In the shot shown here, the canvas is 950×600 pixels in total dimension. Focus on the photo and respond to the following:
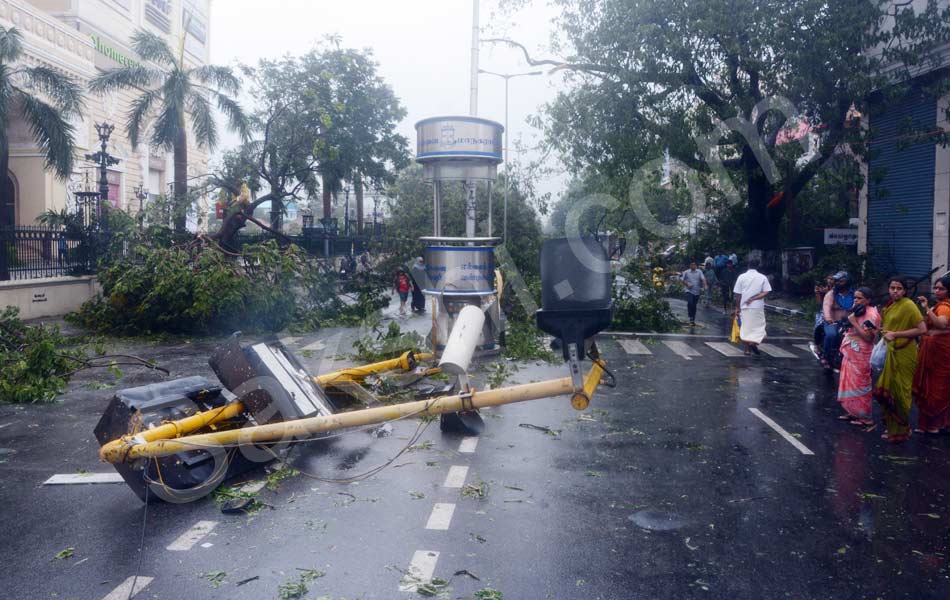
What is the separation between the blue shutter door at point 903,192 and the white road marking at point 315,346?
14.5 m

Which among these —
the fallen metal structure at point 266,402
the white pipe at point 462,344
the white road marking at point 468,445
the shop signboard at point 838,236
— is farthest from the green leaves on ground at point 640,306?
the white pipe at point 462,344

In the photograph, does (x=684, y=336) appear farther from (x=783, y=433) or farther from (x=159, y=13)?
(x=159, y=13)

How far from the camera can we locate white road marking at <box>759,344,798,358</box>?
14641mm

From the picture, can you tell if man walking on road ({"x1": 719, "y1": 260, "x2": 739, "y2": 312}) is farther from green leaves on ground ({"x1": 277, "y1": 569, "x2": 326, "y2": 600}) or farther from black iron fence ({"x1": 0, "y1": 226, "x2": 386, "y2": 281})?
green leaves on ground ({"x1": 277, "y1": 569, "x2": 326, "y2": 600})

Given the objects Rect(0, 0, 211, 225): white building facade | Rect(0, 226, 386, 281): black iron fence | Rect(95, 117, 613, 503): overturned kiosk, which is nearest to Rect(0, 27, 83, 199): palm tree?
Rect(0, 0, 211, 225): white building facade

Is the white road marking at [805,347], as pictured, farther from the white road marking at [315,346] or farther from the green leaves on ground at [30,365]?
the green leaves on ground at [30,365]

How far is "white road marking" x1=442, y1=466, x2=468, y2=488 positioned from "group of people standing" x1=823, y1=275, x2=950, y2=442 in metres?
4.66

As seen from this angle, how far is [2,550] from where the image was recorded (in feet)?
16.8

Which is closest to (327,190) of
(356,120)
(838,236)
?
(356,120)

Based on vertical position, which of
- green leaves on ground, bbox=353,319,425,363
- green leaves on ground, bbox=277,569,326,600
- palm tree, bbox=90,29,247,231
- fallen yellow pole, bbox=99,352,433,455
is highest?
palm tree, bbox=90,29,247,231

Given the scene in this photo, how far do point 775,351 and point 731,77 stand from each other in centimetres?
827

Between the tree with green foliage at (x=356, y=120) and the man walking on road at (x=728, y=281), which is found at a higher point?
the tree with green foliage at (x=356, y=120)

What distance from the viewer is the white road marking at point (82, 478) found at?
6.61 m

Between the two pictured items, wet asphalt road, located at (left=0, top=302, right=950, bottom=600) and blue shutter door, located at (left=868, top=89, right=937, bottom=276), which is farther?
blue shutter door, located at (left=868, top=89, right=937, bottom=276)
